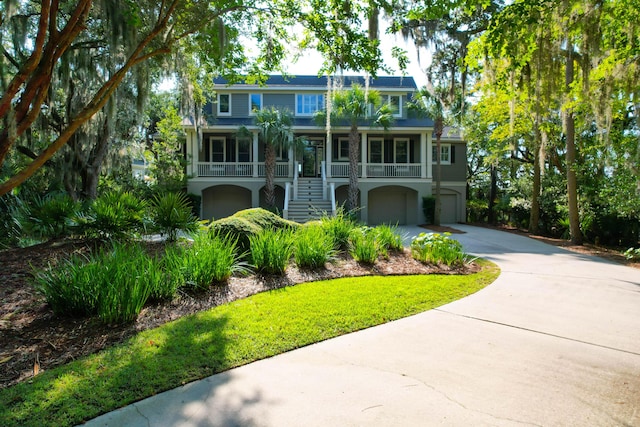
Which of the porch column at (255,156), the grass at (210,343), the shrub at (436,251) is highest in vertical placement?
the porch column at (255,156)

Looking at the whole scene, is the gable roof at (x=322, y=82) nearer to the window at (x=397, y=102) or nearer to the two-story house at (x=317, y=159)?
the two-story house at (x=317, y=159)

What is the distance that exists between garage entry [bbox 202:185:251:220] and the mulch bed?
14154 millimetres

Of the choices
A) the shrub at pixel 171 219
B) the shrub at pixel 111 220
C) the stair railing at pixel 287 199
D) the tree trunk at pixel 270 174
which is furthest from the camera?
the tree trunk at pixel 270 174

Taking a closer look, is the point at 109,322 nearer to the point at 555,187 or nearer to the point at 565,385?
the point at 565,385

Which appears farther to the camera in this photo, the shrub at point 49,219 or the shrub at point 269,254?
the shrub at point 49,219

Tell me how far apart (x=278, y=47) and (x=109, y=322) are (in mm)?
6584

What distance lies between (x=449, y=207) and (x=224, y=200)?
13240 mm

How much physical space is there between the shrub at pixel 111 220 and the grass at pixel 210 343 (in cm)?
390

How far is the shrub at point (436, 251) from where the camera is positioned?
26.1 ft

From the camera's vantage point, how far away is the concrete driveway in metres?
2.64

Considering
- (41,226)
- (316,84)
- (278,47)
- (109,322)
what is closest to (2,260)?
(41,226)

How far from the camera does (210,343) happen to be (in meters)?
Answer: 3.80

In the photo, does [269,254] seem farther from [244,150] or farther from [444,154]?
[444,154]

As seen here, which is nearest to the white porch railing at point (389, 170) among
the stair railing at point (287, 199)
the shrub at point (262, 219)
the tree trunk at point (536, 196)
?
the stair railing at point (287, 199)
